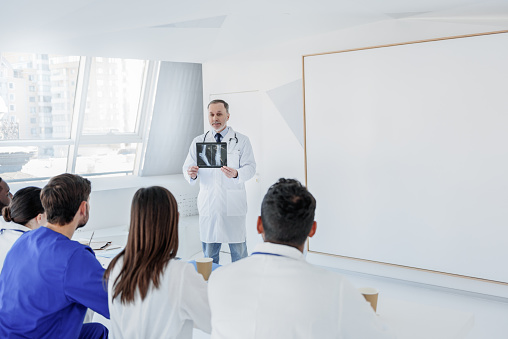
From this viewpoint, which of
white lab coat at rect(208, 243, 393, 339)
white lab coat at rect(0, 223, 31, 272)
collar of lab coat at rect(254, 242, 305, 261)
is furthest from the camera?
white lab coat at rect(0, 223, 31, 272)

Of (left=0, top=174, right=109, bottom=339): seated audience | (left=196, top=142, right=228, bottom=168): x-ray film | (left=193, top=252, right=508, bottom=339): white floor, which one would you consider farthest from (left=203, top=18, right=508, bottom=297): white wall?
(left=0, top=174, right=109, bottom=339): seated audience

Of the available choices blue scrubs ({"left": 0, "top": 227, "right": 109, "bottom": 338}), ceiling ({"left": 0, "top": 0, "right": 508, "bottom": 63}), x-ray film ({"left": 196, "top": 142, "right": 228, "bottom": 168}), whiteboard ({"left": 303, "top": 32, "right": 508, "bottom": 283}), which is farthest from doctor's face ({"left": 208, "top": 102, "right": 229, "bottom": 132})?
blue scrubs ({"left": 0, "top": 227, "right": 109, "bottom": 338})

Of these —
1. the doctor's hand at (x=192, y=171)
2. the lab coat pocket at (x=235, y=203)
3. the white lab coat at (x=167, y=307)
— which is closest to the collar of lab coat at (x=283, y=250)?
the white lab coat at (x=167, y=307)

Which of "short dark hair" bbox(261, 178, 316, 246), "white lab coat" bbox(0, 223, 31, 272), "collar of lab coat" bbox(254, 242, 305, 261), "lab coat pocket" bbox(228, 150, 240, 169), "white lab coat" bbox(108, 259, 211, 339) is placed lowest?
"white lab coat" bbox(108, 259, 211, 339)

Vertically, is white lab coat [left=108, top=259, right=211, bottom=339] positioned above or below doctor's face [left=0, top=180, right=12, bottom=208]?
below

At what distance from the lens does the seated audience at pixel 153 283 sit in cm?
162

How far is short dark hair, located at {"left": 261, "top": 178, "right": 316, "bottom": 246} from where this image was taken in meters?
1.47

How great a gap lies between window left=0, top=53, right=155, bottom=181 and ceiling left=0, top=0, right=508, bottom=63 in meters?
0.70

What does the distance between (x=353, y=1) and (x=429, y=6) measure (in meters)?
0.59

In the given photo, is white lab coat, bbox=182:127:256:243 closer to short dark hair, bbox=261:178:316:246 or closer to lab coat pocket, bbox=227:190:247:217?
lab coat pocket, bbox=227:190:247:217

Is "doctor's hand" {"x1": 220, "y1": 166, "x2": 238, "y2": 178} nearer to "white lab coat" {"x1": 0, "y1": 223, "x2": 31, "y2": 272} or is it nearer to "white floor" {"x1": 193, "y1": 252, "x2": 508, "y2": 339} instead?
"white floor" {"x1": 193, "y1": 252, "x2": 508, "y2": 339}

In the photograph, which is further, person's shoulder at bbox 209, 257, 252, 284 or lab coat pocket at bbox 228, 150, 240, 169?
lab coat pocket at bbox 228, 150, 240, 169

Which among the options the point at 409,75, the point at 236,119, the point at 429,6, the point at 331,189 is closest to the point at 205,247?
the point at 331,189

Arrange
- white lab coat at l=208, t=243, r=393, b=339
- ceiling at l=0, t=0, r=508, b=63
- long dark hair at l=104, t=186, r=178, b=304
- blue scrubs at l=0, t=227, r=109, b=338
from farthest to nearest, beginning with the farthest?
ceiling at l=0, t=0, r=508, b=63 < blue scrubs at l=0, t=227, r=109, b=338 < long dark hair at l=104, t=186, r=178, b=304 < white lab coat at l=208, t=243, r=393, b=339
